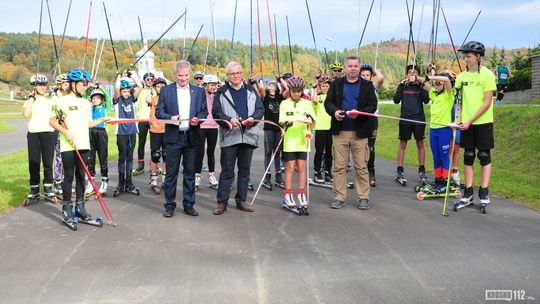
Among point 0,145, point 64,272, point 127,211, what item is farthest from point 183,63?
point 0,145

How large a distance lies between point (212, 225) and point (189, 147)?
1486 mm

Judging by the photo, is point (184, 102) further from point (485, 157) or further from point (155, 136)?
point (485, 157)

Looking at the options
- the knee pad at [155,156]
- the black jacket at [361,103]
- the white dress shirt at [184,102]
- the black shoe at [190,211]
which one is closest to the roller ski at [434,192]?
the black jacket at [361,103]

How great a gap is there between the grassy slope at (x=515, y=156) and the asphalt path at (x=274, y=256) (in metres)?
1.72

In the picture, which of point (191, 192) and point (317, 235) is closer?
point (317, 235)

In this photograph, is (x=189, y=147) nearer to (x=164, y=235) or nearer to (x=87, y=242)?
(x=164, y=235)

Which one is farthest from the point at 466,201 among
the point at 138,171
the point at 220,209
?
the point at 138,171

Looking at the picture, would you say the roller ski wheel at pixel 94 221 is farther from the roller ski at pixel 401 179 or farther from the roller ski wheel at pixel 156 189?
the roller ski at pixel 401 179

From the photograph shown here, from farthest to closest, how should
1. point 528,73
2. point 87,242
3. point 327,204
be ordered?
point 528,73
point 327,204
point 87,242

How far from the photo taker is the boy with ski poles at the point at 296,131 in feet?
26.5

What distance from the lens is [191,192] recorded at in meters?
7.78

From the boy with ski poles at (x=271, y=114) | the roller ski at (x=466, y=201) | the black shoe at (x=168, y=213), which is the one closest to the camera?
the black shoe at (x=168, y=213)

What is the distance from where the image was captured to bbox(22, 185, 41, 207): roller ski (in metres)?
8.40

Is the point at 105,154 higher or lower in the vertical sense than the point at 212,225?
higher
